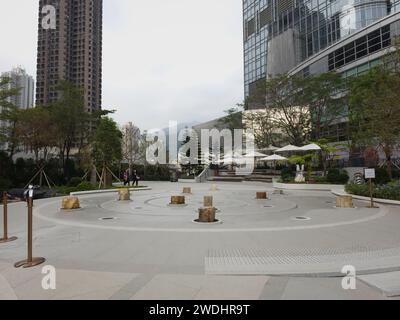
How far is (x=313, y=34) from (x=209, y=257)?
49196 mm

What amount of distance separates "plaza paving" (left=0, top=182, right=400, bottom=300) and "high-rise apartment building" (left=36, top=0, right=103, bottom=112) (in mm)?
30712

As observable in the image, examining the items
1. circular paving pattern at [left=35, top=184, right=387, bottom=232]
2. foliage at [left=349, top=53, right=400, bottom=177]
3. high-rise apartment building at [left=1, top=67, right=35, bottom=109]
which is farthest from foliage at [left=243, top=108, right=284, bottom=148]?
high-rise apartment building at [left=1, top=67, right=35, bottom=109]

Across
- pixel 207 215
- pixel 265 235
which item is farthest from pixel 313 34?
pixel 265 235

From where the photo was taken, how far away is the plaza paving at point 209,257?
13.8 feet

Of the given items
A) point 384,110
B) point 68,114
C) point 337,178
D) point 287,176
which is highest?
point 68,114

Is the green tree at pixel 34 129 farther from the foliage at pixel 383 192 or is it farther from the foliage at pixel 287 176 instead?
the foliage at pixel 383 192

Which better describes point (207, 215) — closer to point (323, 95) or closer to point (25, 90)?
point (323, 95)

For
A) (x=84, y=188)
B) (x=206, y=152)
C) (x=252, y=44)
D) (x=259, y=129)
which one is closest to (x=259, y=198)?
(x=84, y=188)

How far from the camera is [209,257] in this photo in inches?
229

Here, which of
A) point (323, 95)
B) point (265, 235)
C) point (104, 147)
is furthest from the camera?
point (323, 95)

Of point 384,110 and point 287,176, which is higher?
point 384,110

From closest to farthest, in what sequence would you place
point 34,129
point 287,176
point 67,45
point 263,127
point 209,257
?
point 209,257, point 34,129, point 287,176, point 263,127, point 67,45

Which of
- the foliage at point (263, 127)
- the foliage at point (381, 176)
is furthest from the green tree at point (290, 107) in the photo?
the foliage at point (381, 176)
